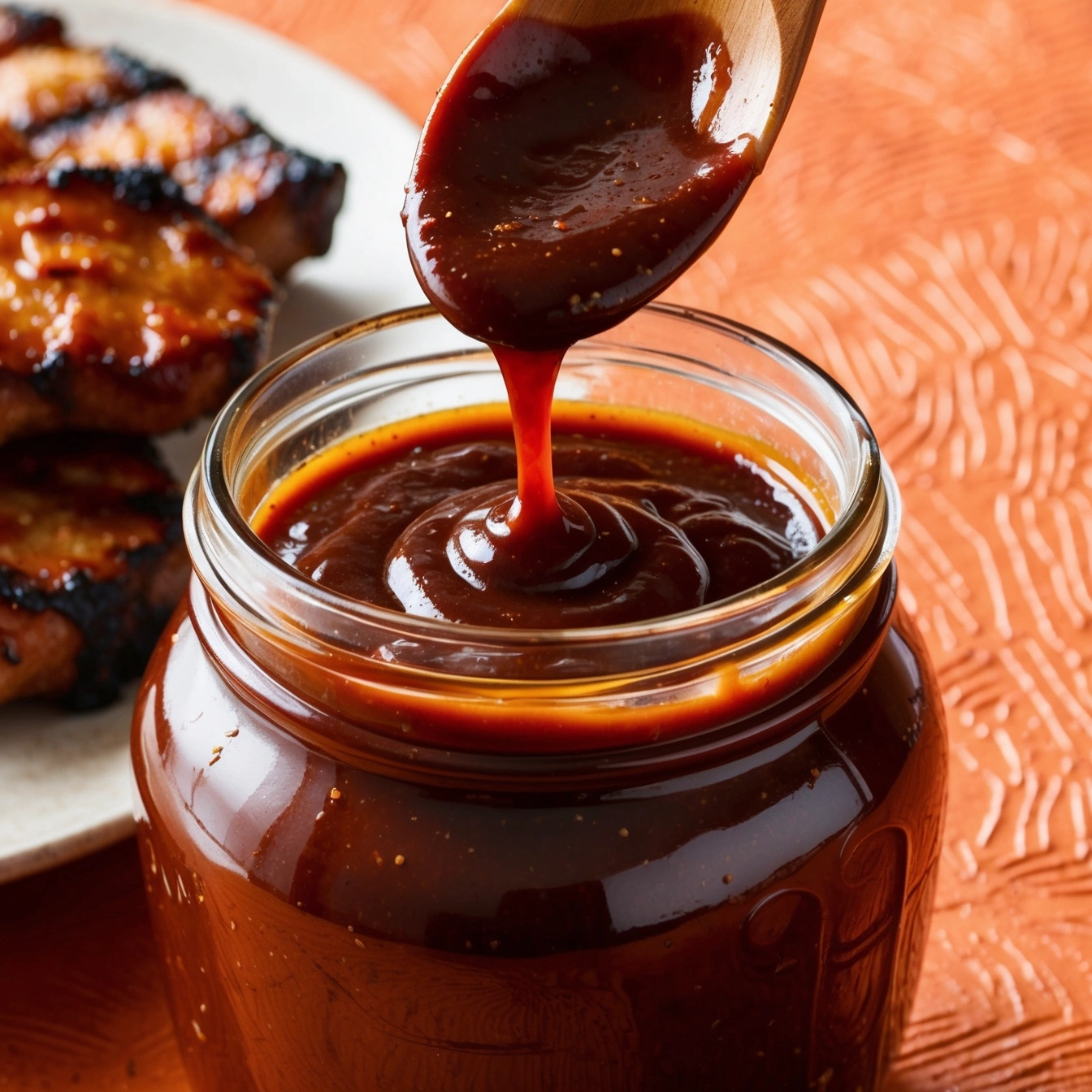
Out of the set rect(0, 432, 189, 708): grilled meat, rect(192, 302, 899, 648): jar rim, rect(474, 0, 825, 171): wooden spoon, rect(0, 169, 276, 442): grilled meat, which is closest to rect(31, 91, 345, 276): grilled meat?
rect(0, 169, 276, 442): grilled meat

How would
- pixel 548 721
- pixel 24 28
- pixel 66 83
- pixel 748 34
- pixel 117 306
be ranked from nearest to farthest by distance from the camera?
pixel 548 721 → pixel 748 34 → pixel 117 306 → pixel 66 83 → pixel 24 28

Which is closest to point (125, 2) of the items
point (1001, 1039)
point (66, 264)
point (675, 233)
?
point (66, 264)

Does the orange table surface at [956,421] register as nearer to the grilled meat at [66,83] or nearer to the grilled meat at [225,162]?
the grilled meat at [225,162]

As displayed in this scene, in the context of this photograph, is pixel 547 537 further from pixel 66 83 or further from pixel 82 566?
pixel 66 83

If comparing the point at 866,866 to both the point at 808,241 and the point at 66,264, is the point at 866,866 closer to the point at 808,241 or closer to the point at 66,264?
the point at 66,264

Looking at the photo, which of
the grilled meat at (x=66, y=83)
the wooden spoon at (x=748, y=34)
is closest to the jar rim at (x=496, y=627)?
the wooden spoon at (x=748, y=34)

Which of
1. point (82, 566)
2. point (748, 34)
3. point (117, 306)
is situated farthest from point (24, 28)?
point (748, 34)

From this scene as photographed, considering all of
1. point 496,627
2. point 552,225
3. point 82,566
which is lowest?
point 82,566

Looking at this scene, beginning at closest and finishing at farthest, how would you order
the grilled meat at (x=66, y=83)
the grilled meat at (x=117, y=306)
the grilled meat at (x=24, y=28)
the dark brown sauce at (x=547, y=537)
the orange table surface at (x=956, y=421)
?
the dark brown sauce at (x=547, y=537) → the orange table surface at (x=956, y=421) → the grilled meat at (x=117, y=306) → the grilled meat at (x=66, y=83) → the grilled meat at (x=24, y=28)
